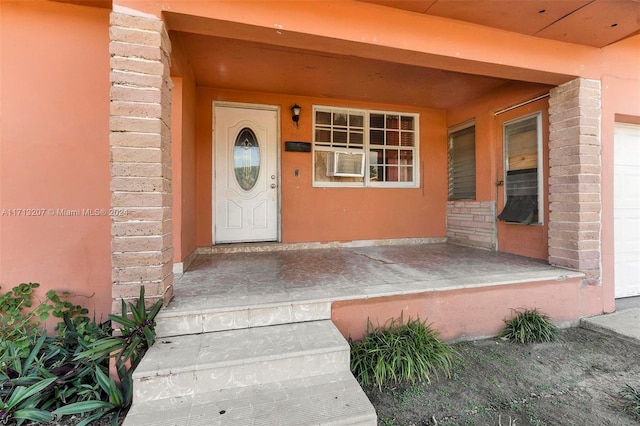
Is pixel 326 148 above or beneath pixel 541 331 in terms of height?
above

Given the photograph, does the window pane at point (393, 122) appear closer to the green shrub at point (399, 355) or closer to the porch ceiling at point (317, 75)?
the porch ceiling at point (317, 75)

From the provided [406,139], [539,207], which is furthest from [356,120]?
[539,207]

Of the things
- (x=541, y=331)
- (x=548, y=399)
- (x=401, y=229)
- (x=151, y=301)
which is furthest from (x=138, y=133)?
(x=401, y=229)

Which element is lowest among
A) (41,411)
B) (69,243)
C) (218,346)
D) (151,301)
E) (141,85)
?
(41,411)

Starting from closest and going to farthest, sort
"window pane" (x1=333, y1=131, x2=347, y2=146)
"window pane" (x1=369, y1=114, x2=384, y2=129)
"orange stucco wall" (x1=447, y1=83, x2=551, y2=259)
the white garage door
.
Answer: the white garage door < "orange stucco wall" (x1=447, y1=83, x2=551, y2=259) < "window pane" (x1=333, y1=131, x2=347, y2=146) < "window pane" (x1=369, y1=114, x2=384, y2=129)

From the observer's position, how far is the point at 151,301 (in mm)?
1918

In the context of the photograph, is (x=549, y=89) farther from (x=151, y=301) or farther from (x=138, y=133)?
(x=151, y=301)

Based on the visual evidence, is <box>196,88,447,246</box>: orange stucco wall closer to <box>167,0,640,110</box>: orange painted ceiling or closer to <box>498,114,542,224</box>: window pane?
<box>167,0,640,110</box>: orange painted ceiling

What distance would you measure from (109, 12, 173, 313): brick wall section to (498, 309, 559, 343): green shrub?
307 centimetres

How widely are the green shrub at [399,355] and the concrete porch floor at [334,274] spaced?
1.02 ft

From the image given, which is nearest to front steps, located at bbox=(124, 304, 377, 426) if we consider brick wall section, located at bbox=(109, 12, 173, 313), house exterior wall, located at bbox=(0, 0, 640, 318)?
brick wall section, located at bbox=(109, 12, 173, 313)

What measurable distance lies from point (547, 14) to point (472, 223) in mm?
2865

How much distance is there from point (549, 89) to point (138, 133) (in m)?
4.28

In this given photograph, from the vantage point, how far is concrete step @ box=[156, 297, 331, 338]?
192 cm
